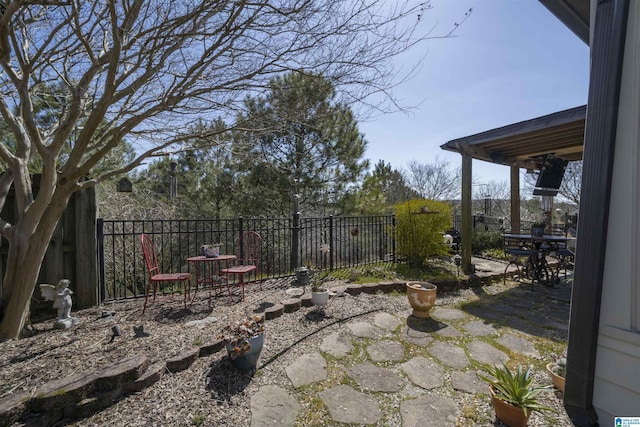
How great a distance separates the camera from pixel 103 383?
1.70m

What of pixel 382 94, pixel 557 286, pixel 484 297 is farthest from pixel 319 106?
pixel 557 286

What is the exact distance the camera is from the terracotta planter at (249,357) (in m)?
2.03

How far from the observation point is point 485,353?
2.42 m

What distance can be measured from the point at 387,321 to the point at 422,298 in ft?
1.54

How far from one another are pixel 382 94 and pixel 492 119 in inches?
204

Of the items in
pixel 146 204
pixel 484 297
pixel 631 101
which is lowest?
pixel 484 297

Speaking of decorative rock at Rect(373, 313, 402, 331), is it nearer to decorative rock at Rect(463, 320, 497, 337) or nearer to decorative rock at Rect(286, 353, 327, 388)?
decorative rock at Rect(463, 320, 497, 337)

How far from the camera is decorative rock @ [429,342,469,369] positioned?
7.38 feet

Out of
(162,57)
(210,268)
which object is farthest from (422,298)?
(162,57)

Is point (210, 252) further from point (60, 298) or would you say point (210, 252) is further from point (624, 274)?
point (624, 274)

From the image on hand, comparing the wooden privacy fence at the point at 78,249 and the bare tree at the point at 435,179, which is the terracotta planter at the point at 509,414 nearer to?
the wooden privacy fence at the point at 78,249

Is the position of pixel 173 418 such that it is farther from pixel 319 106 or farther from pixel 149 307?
pixel 319 106

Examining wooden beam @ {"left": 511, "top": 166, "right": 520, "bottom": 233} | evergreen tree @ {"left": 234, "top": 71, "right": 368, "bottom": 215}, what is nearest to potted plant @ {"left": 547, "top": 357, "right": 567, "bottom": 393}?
wooden beam @ {"left": 511, "top": 166, "right": 520, "bottom": 233}

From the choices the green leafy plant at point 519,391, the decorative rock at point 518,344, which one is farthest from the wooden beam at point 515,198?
the green leafy plant at point 519,391
